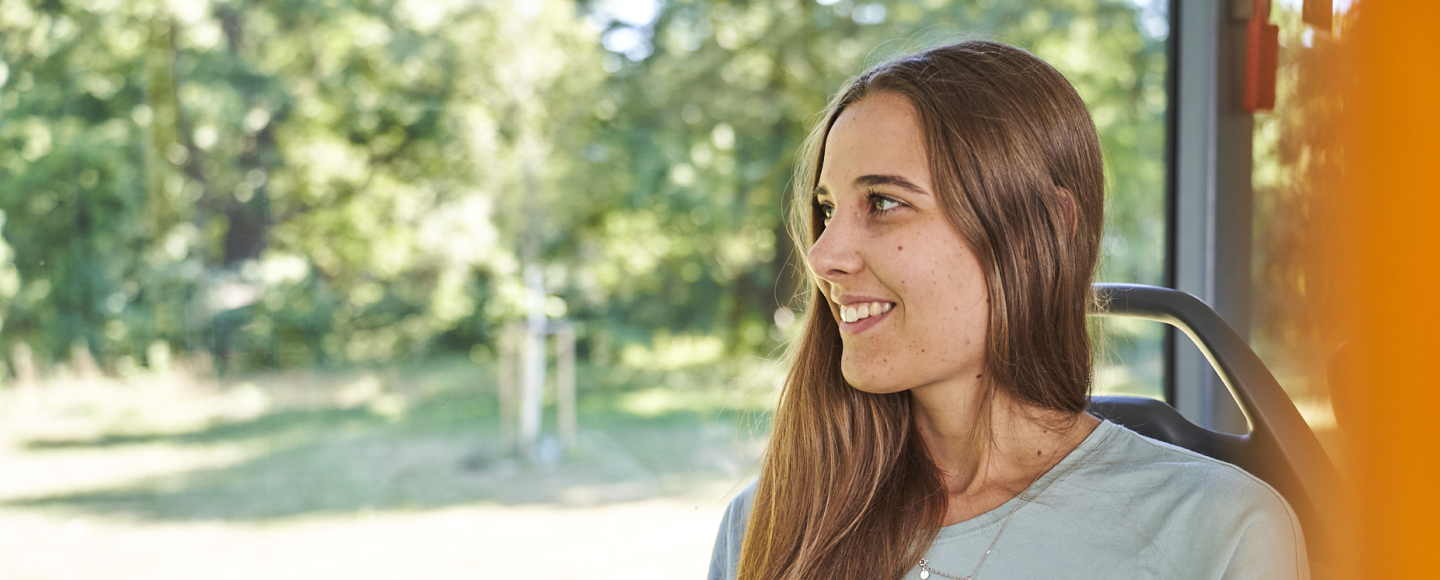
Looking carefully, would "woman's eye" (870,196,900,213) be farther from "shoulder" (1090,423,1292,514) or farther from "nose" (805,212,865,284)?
"shoulder" (1090,423,1292,514)

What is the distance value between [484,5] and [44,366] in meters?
2.28

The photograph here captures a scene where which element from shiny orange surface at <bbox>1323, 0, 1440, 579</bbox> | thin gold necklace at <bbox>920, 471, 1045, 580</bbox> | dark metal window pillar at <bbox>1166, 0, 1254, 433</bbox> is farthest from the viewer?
dark metal window pillar at <bbox>1166, 0, 1254, 433</bbox>

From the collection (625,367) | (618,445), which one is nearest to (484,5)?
(625,367)

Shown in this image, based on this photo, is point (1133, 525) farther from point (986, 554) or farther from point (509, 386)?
point (509, 386)

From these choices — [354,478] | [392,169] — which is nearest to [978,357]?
[392,169]

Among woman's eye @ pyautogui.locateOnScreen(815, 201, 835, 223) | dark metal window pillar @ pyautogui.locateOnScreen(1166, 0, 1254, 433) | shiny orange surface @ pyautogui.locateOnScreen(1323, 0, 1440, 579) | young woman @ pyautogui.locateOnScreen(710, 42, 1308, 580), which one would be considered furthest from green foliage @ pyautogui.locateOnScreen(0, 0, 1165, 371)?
shiny orange surface @ pyautogui.locateOnScreen(1323, 0, 1440, 579)

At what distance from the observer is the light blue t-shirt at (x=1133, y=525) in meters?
0.71

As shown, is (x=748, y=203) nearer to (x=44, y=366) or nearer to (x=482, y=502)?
(x=482, y=502)

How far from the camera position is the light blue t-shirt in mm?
714

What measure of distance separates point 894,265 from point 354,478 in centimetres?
372

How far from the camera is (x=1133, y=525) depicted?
772mm

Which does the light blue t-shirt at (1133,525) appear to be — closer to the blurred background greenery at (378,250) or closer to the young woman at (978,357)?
the young woman at (978,357)

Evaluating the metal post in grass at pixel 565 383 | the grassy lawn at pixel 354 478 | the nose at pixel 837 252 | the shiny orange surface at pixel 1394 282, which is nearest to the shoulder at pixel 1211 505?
the nose at pixel 837 252

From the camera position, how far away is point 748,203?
3.95 metres
